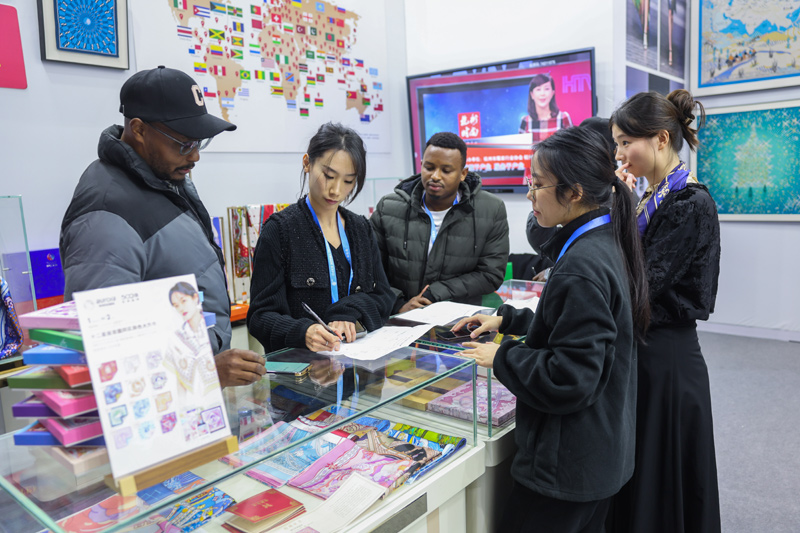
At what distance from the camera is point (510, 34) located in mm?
4988

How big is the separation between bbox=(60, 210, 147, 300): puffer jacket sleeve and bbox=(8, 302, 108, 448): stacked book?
0.34 m

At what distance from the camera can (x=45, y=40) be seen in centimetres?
310

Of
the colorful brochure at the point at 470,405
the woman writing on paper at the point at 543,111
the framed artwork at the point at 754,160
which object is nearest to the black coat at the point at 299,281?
the colorful brochure at the point at 470,405

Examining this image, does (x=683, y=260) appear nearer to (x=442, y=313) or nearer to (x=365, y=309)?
(x=442, y=313)

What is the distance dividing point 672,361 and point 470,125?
3513 mm

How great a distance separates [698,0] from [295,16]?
3931mm

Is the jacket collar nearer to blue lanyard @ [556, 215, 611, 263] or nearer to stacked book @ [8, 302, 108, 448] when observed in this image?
blue lanyard @ [556, 215, 611, 263]

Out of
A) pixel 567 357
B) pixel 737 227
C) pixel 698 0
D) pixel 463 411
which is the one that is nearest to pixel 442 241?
pixel 463 411

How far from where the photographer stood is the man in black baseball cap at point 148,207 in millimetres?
1287

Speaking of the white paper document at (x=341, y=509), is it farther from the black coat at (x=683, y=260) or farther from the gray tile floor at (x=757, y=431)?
the gray tile floor at (x=757, y=431)

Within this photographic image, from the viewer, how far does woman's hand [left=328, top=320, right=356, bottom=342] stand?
1725mm

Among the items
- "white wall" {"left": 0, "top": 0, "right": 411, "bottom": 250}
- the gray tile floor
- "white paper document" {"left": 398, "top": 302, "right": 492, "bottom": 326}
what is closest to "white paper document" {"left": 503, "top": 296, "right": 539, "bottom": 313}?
"white paper document" {"left": 398, "top": 302, "right": 492, "bottom": 326}

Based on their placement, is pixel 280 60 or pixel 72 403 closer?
pixel 72 403

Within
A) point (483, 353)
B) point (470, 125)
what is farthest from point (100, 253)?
point (470, 125)
